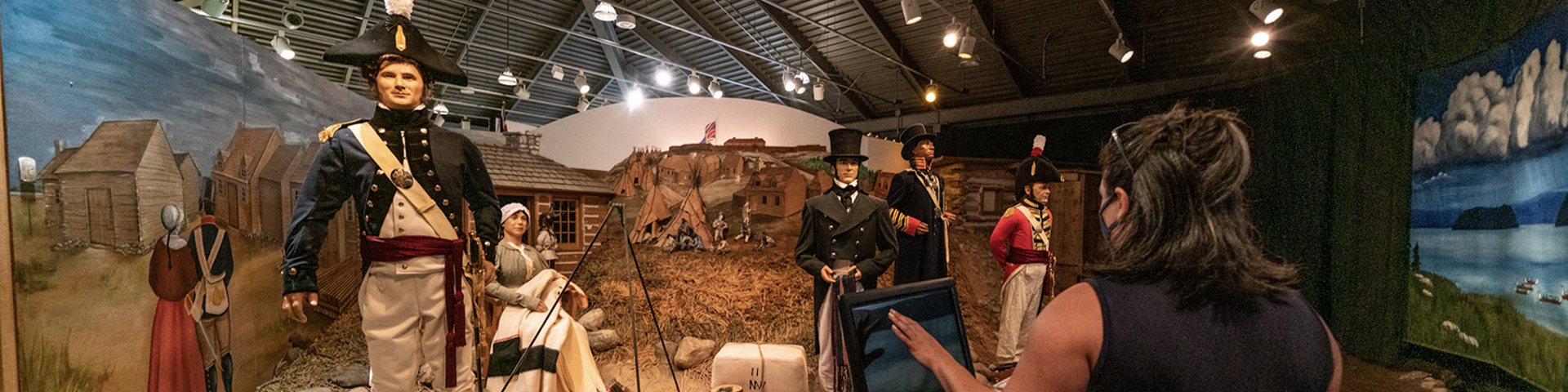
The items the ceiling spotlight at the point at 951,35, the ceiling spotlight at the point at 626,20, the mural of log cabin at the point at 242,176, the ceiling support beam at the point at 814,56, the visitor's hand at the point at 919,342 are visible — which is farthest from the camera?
the ceiling support beam at the point at 814,56

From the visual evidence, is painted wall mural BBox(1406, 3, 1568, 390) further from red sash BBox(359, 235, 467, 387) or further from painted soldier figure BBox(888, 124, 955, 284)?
red sash BBox(359, 235, 467, 387)

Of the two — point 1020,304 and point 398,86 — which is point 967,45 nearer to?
point 1020,304

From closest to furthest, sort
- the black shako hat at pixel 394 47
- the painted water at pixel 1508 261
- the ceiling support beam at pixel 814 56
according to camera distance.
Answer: the black shako hat at pixel 394 47
the painted water at pixel 1508 261
the ceiling support beam at pixel 814 56

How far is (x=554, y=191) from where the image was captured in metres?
5.37

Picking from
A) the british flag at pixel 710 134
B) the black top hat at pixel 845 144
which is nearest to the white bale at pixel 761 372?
the black top hat at pixel 845 144

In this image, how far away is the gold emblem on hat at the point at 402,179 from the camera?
2141 mm

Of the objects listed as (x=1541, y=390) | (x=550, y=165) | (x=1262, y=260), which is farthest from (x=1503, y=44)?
(x=550, y=165)

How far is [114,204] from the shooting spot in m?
2.33

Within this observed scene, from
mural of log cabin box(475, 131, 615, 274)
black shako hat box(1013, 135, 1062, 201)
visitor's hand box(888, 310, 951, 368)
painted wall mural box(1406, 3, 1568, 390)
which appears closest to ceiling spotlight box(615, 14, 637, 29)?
mural of log cabin box(475, 131, 615, 274)

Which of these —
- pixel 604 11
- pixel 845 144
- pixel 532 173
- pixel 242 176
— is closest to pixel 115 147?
pixel 242 176

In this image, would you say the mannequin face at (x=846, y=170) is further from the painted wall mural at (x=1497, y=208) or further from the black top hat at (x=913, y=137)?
the painted wall mural at (x=1497, y=208)

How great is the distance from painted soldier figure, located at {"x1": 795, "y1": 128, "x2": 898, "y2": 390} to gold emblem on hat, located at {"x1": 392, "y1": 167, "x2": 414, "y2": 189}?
1885 mm

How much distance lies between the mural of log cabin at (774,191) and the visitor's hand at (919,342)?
15.3 ft

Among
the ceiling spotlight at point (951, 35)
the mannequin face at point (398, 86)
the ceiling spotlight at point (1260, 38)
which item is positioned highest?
the ceiling spotlight at point (951, 35)
